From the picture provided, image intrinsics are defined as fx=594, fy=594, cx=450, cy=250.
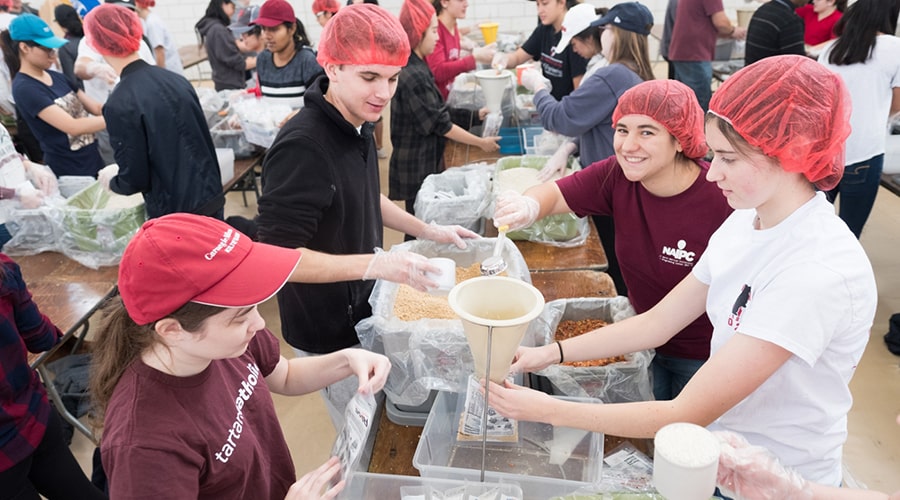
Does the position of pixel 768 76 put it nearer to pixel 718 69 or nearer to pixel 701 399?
pixel 701 399

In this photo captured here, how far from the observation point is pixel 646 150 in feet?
5.78

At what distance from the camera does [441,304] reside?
178 cm

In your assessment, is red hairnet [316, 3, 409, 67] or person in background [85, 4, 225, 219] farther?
person in background [85, 4, 225, 219]

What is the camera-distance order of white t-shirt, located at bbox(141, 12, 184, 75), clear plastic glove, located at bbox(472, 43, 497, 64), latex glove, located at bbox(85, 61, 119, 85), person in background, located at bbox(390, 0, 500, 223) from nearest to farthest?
1. person in background, located at bbox(390, 0, 500, 223)
2. latex glove, located at bbox(85, 61, 119, 85)
3. clear plastic glove, located at bbox(472, 43, 497, 64)
4. white t-shirt, located at bbox(141, 12, 184, 75)

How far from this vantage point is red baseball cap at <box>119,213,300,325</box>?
0.97 metres

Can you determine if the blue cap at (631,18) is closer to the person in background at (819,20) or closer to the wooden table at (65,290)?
the person in background at (819,20)

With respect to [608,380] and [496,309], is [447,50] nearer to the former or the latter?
[608,380]

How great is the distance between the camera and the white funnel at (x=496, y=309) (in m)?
1.10

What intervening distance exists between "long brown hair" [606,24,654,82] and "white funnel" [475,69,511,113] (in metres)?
0.83

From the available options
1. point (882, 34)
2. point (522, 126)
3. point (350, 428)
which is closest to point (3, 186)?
point (350, 428)

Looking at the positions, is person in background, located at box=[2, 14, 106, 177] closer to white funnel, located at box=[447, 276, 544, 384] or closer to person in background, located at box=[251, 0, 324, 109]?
person in background, located at box=[251, 0, 324, 109]

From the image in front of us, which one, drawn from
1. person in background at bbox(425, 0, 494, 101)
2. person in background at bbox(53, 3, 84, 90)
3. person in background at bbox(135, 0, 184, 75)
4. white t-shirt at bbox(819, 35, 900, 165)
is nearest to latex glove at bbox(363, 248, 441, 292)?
white t-shirt at bbox(819, 35, 900, 165)

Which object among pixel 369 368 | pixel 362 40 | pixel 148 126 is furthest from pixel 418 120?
pixel 369 368

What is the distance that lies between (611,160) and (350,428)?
1.27m
